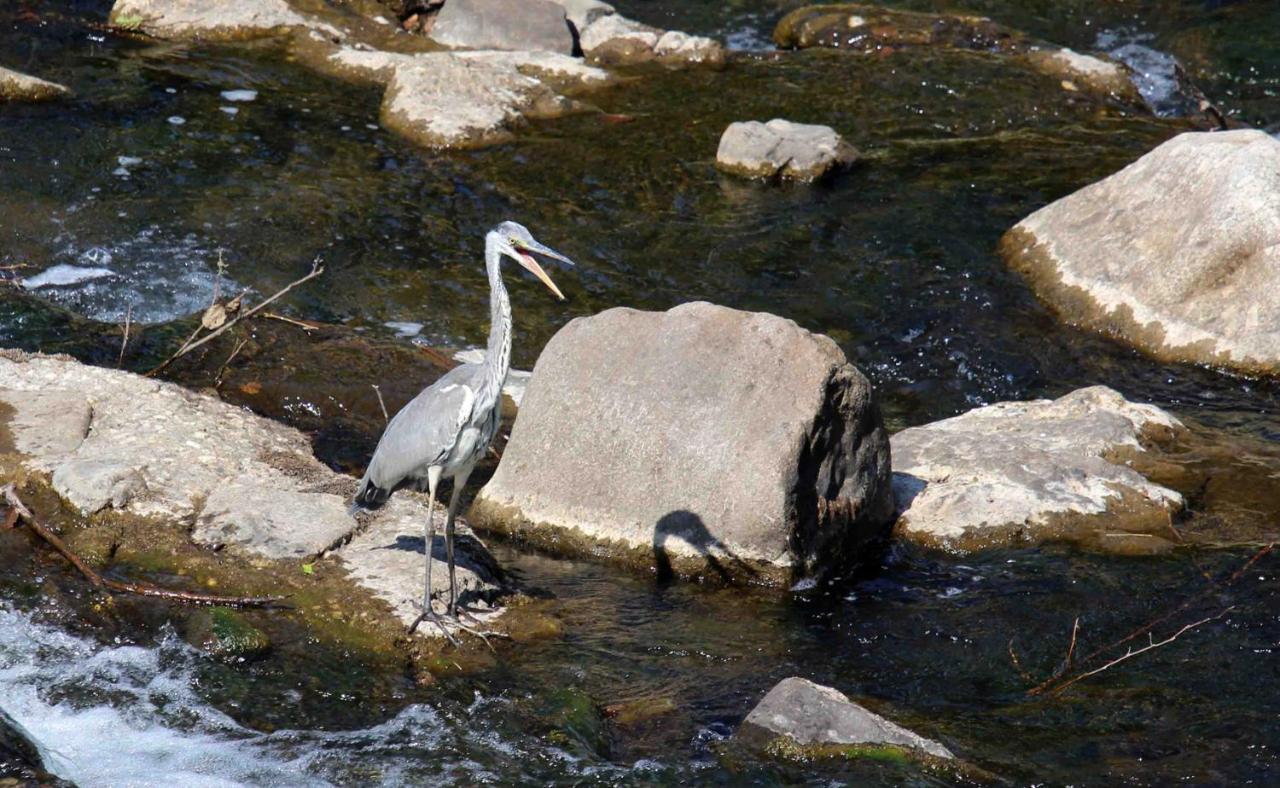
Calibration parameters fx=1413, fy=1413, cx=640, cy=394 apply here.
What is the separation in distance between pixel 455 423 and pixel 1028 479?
2.97 m

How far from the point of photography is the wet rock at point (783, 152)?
11.3 meters

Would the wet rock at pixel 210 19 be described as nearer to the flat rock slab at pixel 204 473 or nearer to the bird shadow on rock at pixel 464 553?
the flat rock slab at pixel 204 473

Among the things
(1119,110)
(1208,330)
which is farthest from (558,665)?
(1119,110)

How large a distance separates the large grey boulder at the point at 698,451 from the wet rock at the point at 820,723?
117cm

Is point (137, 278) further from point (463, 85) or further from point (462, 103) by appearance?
point (463, 85)

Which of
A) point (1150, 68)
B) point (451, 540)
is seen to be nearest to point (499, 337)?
point (451, 540)

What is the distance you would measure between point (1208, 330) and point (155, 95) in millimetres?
8633

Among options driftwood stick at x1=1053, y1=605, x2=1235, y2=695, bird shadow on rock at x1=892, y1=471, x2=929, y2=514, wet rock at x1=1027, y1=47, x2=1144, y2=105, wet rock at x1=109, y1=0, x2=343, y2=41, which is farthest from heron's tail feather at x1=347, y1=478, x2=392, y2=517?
wet rock at x1=1027, y1=47, x2=1144, y2=105

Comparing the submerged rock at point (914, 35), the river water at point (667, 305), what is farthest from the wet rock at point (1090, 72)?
the river water at point (667, 305)

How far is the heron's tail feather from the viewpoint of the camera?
20.4 feet

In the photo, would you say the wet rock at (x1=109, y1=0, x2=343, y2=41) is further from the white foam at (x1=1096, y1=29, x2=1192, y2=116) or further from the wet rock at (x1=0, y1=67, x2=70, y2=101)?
the white foam at (x1=1096, y1=29, x2=1192, y2=116)

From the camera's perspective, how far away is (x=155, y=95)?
39.7ft

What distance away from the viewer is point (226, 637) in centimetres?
554

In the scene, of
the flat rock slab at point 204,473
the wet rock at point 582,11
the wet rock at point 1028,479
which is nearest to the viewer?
the flat rock slab at point 204,473
